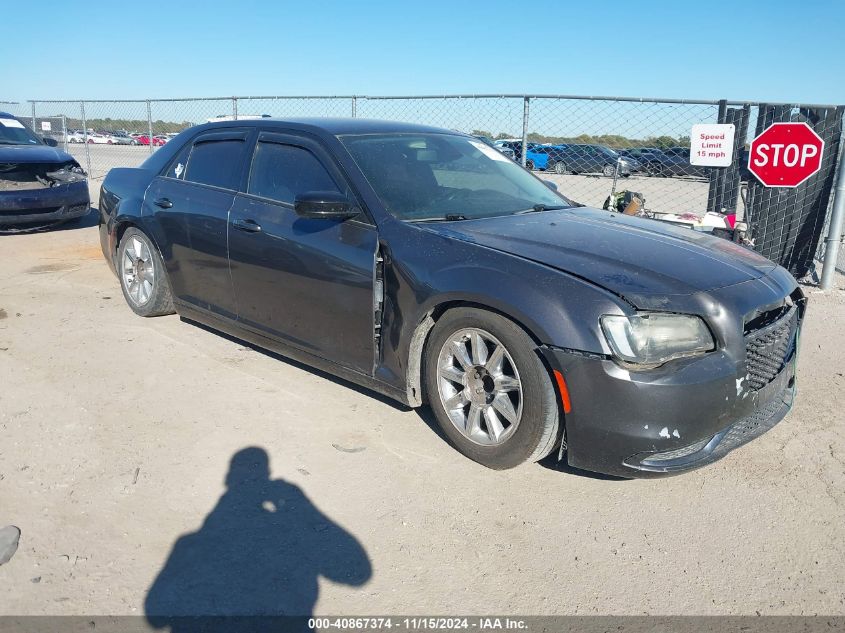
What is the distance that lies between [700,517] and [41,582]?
269 centimetres

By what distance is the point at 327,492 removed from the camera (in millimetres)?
3234

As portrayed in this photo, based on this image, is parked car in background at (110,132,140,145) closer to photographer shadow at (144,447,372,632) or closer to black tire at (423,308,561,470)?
black tire at (423,308,561,470)

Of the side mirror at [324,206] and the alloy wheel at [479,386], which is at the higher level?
the side mirror at [324,206]

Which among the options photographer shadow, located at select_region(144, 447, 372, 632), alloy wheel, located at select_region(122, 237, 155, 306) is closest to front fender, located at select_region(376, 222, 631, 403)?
photographer shadow, located at select_region(144, 447, 372, 632)

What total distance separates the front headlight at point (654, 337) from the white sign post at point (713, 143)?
220 inches

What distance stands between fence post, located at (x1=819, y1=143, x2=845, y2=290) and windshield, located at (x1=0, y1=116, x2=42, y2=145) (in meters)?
10.5

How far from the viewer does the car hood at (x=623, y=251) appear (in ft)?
10.2

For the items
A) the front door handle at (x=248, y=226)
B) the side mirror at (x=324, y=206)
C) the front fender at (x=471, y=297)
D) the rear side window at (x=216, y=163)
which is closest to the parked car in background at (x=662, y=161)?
the rear side window at (x=216, y=163)

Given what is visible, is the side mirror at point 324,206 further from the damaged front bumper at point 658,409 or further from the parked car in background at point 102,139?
the parked car in background at point 102,139

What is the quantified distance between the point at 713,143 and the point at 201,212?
5.83 meters

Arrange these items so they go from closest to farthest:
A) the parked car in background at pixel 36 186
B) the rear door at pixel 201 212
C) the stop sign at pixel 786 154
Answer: the rear door at pixel 201 212 → the stop sign at pixel 786 154 → the parked car in background at pixel 36 186

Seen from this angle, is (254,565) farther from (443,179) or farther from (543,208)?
(543,208)

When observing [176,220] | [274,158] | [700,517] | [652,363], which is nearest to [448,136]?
[274,158]

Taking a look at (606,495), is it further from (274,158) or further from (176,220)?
(176,220)
